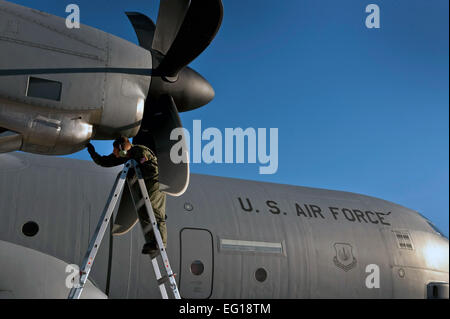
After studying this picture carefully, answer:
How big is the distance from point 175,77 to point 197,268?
4.60 metres

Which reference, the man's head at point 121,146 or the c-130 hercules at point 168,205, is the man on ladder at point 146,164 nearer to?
the man's head at point 121,146

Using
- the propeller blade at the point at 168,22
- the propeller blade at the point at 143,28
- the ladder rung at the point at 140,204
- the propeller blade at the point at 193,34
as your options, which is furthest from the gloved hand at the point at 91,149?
the propeller blade at the point at 143,28

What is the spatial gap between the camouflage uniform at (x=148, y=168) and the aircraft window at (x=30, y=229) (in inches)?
125

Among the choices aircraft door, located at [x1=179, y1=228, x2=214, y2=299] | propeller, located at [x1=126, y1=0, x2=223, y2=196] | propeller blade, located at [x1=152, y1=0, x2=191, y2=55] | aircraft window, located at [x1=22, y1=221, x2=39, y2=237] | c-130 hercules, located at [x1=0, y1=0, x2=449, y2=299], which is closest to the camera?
c-130 hercules, located at [x1=0, y1=0, x2=449, y2=299]

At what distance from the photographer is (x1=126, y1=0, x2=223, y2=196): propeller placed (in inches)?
217

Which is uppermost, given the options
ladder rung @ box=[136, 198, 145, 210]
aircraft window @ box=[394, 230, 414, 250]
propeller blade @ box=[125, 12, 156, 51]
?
propeller blade @ box=[125, 12, 156, 51]

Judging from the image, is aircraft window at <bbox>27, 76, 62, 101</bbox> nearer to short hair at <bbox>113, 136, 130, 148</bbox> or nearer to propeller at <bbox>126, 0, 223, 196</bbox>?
short hair at <bbox>113, 136, 130, 148</bbox>

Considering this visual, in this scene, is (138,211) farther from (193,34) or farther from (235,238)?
(235,238)

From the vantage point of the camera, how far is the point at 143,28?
279 inches

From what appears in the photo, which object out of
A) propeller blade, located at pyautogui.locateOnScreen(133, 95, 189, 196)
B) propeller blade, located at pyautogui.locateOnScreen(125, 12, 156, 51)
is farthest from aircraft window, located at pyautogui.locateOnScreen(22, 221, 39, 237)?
propeller blade, located at pyautogui.locateOnScreen(125, 12, 156, 51)

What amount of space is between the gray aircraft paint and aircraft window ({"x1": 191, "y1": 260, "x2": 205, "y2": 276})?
61 mm
